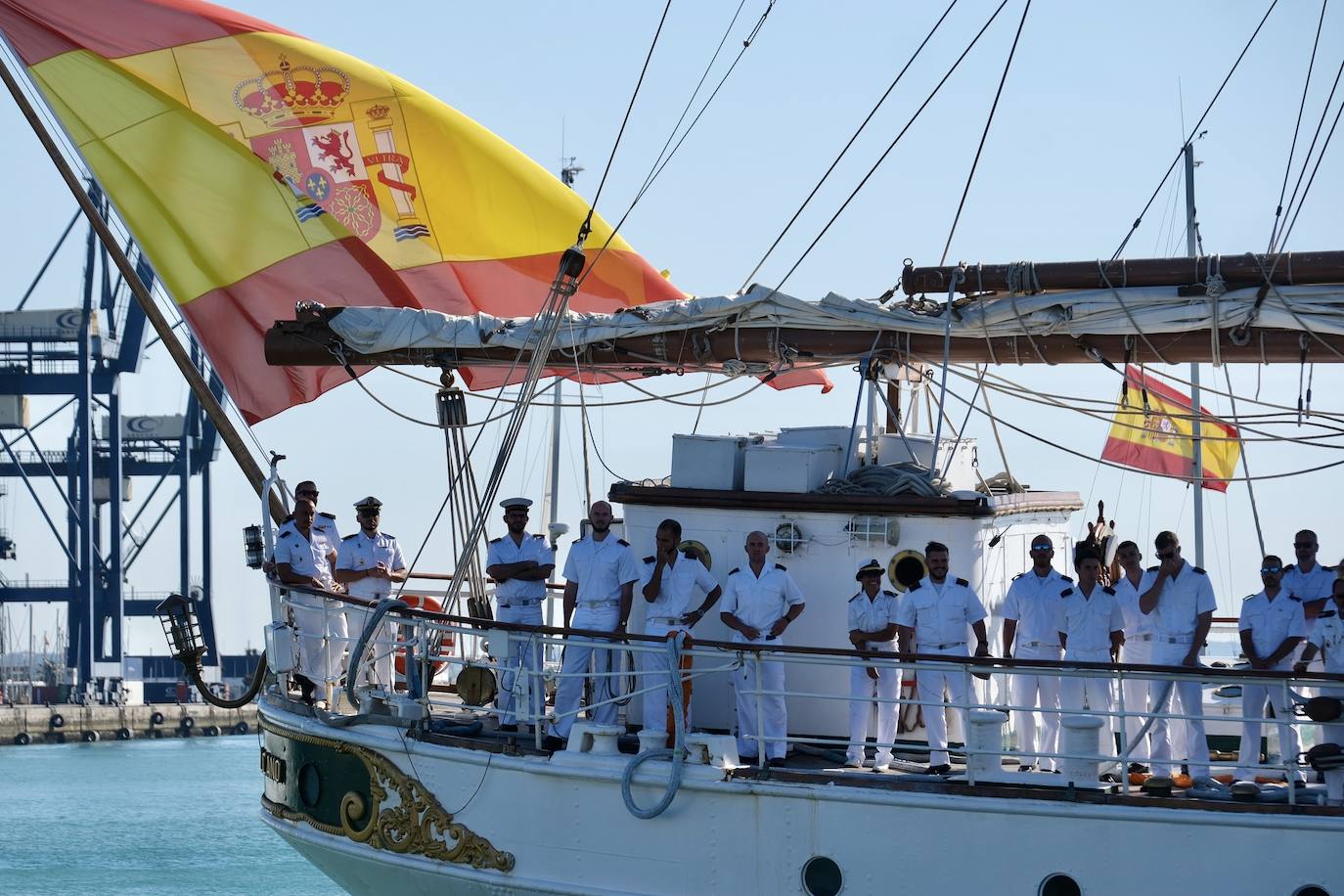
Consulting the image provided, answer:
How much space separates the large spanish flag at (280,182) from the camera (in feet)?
51.0

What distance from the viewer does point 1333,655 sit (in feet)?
32.0

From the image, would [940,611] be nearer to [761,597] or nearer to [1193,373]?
[761,597]

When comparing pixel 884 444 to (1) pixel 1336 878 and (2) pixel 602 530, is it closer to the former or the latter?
(2) pixel 602 530

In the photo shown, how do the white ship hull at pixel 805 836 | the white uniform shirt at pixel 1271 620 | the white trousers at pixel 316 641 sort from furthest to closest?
the white trousers at pixel 316 641
the white uniform shirt at pixel 1271 620
the white ship hull at pixel 805 836

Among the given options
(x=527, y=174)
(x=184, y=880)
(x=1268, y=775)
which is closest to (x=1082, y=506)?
(x=1268, y=775)

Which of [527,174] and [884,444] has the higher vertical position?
[527,174]

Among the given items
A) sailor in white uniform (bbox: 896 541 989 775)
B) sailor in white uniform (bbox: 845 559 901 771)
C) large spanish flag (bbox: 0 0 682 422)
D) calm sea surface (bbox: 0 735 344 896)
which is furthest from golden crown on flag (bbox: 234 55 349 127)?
calm sea surface (bbox: 0 735 344 896)

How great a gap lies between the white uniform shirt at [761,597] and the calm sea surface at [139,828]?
16696 millimetres

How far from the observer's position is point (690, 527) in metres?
12.0

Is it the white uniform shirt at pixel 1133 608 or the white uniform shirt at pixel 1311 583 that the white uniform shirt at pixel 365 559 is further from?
the white uniform shirt at pixel 1311 583

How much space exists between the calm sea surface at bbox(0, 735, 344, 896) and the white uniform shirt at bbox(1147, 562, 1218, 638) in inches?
710

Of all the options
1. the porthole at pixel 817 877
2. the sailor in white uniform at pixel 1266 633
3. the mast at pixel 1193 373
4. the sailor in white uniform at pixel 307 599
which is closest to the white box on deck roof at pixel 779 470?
the porthole at pixel 817 877

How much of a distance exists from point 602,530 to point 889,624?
6.35 ft

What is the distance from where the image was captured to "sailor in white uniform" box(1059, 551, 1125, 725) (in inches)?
426
